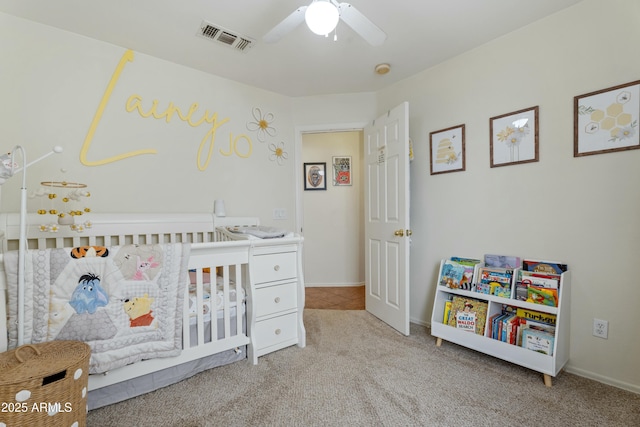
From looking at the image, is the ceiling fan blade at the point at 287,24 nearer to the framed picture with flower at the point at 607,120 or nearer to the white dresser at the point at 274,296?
the white dresser at the point at 274,296

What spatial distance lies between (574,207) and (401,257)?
3.79ft

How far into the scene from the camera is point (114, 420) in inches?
54.2

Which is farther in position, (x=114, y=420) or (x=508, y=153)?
(x=508, y=153)

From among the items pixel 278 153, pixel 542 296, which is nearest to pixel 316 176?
pixel 278 153

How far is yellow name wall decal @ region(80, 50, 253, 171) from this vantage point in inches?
81.7

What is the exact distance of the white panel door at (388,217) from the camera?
7.69ft

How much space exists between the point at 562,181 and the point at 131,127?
3031mm

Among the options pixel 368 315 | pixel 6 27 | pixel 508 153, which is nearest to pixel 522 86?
pixel 508 153

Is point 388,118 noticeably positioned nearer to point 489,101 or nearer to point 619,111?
point 489,101

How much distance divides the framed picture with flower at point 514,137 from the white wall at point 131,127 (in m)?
1.93

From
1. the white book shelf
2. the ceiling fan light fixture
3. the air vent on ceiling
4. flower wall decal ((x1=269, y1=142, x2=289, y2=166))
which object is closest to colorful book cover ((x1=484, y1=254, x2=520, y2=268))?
the white book shelf

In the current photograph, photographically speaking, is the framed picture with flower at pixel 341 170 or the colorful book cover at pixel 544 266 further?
the framed picture with flower at pixel 341 170

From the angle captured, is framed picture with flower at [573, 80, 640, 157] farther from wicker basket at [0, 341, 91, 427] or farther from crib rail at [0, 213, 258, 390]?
wicker basket at [0, 341, 91, 427]

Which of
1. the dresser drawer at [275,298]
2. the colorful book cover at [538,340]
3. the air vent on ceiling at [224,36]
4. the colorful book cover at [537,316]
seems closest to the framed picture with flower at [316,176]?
the air vent on ceiling at [224,36]
